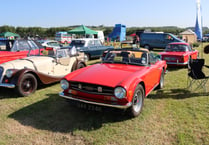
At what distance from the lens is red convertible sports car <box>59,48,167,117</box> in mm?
3717

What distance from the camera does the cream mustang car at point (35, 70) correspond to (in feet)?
18.1

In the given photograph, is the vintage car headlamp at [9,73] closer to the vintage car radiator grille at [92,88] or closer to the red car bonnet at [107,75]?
the red car bonnet at [107,75]

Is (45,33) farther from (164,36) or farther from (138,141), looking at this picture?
(138,141)

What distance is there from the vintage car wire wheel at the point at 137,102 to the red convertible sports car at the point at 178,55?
608 centimetres

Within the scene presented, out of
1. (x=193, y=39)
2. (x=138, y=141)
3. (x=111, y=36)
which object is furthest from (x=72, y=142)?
(x=193, y=39)

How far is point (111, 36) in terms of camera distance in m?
37.6

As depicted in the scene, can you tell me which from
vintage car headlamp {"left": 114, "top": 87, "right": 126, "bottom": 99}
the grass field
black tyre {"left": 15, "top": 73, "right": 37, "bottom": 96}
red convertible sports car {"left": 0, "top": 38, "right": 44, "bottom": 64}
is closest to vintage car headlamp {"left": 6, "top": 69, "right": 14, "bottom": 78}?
black tyre {"left": 15, "top": 73, "right": 37, "bottom": 96}

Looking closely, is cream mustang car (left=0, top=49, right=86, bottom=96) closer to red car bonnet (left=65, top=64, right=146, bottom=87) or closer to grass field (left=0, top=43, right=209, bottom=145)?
grass field (left=0, top=43, right=209, bottom=145)

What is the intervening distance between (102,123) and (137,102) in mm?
924

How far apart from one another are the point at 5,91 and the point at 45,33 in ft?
187

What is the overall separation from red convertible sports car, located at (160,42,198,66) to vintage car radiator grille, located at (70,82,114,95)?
6878 millimetres

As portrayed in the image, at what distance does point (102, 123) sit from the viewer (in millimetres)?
3973

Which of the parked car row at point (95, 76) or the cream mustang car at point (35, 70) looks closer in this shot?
the parked car row at point (95, 76)

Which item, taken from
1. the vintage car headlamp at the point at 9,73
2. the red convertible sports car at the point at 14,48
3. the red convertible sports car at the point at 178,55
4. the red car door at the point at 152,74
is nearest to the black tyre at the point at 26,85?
the vintage car headlamp at the point at 9,73
